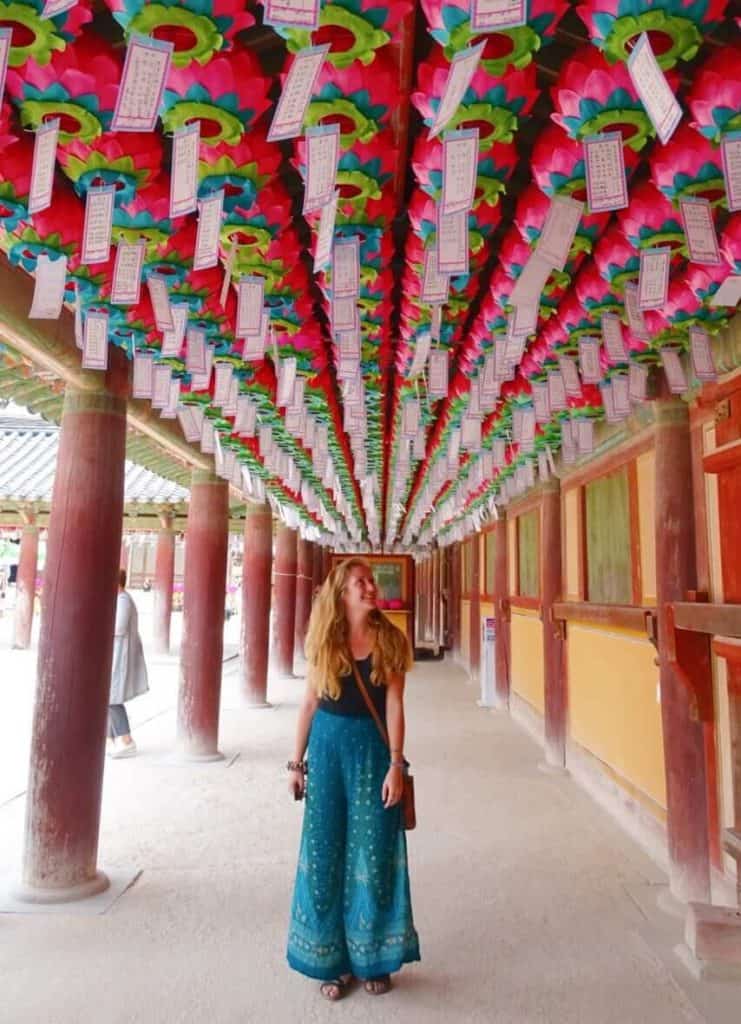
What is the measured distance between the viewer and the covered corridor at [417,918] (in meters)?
2.67

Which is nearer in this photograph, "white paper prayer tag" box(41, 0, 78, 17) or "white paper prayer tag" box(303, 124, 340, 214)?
"white paper prayer tag" box(41, 0, 78, 17)

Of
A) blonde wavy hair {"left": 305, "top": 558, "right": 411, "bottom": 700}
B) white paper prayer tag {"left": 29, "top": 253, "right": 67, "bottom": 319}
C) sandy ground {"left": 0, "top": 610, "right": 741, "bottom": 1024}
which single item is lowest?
sandy ground {"left": 0, "top": 610, "right": 741, "bottom": 1024}

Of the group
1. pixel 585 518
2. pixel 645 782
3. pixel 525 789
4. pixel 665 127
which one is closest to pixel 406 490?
pixel 585 518

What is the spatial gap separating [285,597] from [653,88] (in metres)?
11.4

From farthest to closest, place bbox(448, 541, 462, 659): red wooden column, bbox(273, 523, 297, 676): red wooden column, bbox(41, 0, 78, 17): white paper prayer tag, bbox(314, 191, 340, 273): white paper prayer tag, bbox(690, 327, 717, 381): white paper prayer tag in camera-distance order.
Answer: bbox(448, 541, 462, 659): red wooden column → bbox(273, 523, 297, 676): red wooden column → bbox(690, 327, 717, 381): white paper prayer tag → bbox(314, 191, 340, 273): white paper prayer tag → bbox(41, 0, 78, 17): white paper prayer tag

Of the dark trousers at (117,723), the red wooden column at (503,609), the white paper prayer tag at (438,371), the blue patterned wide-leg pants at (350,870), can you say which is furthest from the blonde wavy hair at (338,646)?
the red wooden column at (503,609)

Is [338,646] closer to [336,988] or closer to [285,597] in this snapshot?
[336,988]

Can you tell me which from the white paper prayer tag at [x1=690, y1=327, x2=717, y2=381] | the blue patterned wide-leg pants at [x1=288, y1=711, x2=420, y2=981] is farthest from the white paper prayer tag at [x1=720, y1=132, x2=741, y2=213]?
the blue patterned wide-leg pants at [x1=288, y1=711, x2=420, y2=981]

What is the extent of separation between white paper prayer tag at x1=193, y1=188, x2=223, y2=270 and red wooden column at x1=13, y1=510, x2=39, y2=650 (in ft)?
54.2

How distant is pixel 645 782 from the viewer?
4.63m

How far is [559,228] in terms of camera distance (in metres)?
2.22

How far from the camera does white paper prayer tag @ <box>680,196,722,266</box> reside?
2.10 metres

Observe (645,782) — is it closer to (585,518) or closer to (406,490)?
(585,518)

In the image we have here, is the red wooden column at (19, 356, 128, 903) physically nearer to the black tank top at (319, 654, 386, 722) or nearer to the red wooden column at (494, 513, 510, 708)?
the black tank top at (319, 654, 386, 722)
